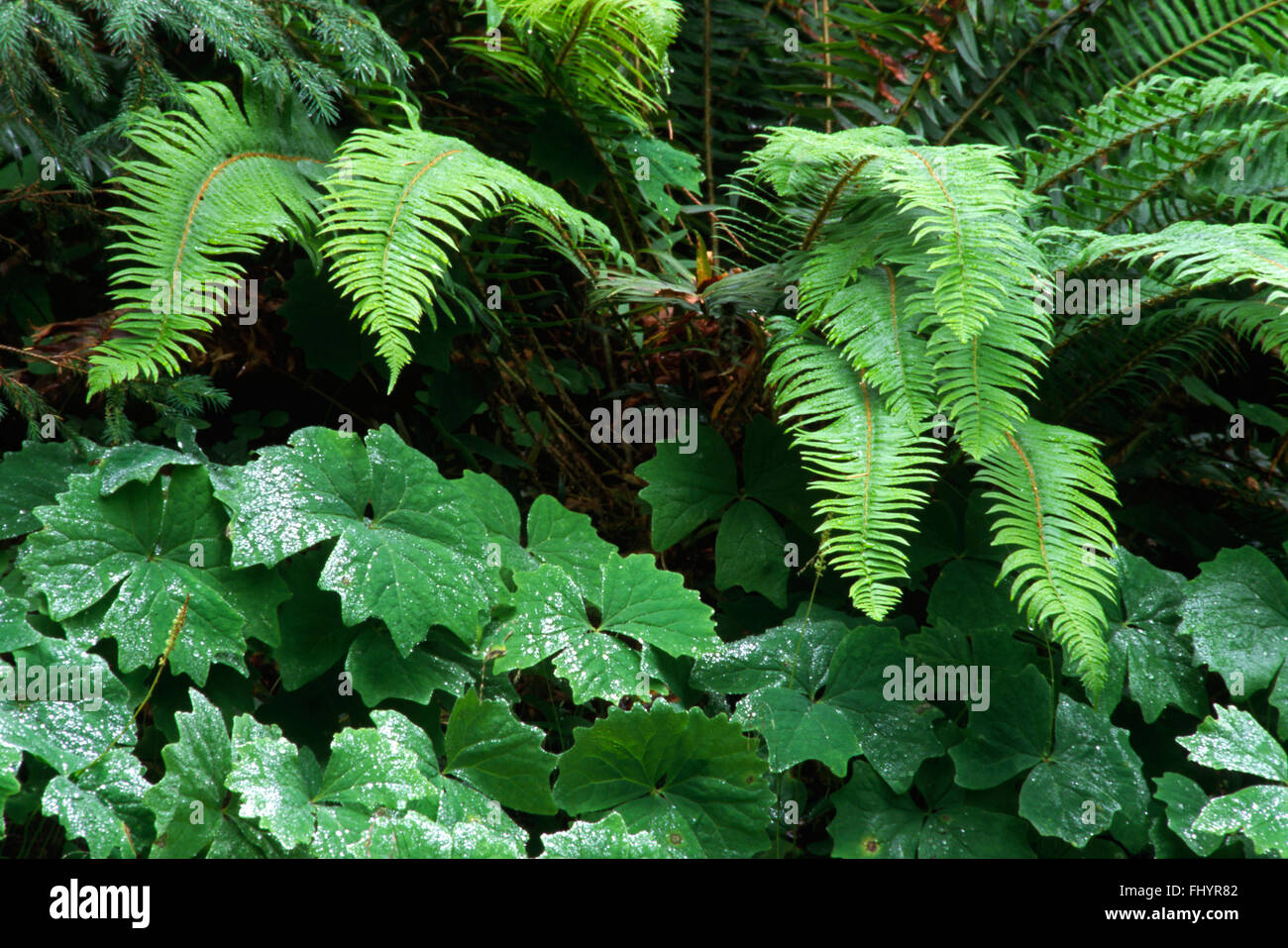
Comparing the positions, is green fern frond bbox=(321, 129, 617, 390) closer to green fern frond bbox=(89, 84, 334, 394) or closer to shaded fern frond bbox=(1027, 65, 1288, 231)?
green fern frond bbox=(89, 84, 334, 394)

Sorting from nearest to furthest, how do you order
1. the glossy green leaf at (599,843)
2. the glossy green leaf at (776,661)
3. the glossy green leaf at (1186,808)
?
the glossy green leaf at (599,843)
the glossy green leaf at (1186,808)
the glossy green leaf at (776,661)

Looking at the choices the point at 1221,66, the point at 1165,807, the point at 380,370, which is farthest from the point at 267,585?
the point at 1221,66

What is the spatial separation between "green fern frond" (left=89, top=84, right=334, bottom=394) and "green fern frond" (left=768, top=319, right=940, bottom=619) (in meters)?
0.98

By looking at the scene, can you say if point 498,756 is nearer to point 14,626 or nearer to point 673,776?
point 673,776

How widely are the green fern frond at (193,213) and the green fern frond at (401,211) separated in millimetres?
129

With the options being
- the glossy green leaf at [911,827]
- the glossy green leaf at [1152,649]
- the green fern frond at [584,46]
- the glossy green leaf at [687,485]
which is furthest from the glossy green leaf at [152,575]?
the glossy green leaf at [1152,649]

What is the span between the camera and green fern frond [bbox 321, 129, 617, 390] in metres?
1.54

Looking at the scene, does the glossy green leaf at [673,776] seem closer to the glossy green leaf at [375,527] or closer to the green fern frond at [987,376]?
the glossy green leaf at [375,527]

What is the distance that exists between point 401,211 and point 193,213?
1.28 ft

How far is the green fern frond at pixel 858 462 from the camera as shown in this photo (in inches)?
59.9

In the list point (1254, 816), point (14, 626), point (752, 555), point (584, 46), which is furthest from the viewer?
point (584, 46)

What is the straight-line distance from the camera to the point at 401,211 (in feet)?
5.27

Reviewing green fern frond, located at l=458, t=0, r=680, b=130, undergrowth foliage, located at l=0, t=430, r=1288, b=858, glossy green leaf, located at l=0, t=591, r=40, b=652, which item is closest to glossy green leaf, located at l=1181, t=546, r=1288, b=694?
undergrowth foliage, located at l=0, t=430, r=1288, b=858

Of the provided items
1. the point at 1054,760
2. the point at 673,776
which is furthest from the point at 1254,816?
the point at 673,776
